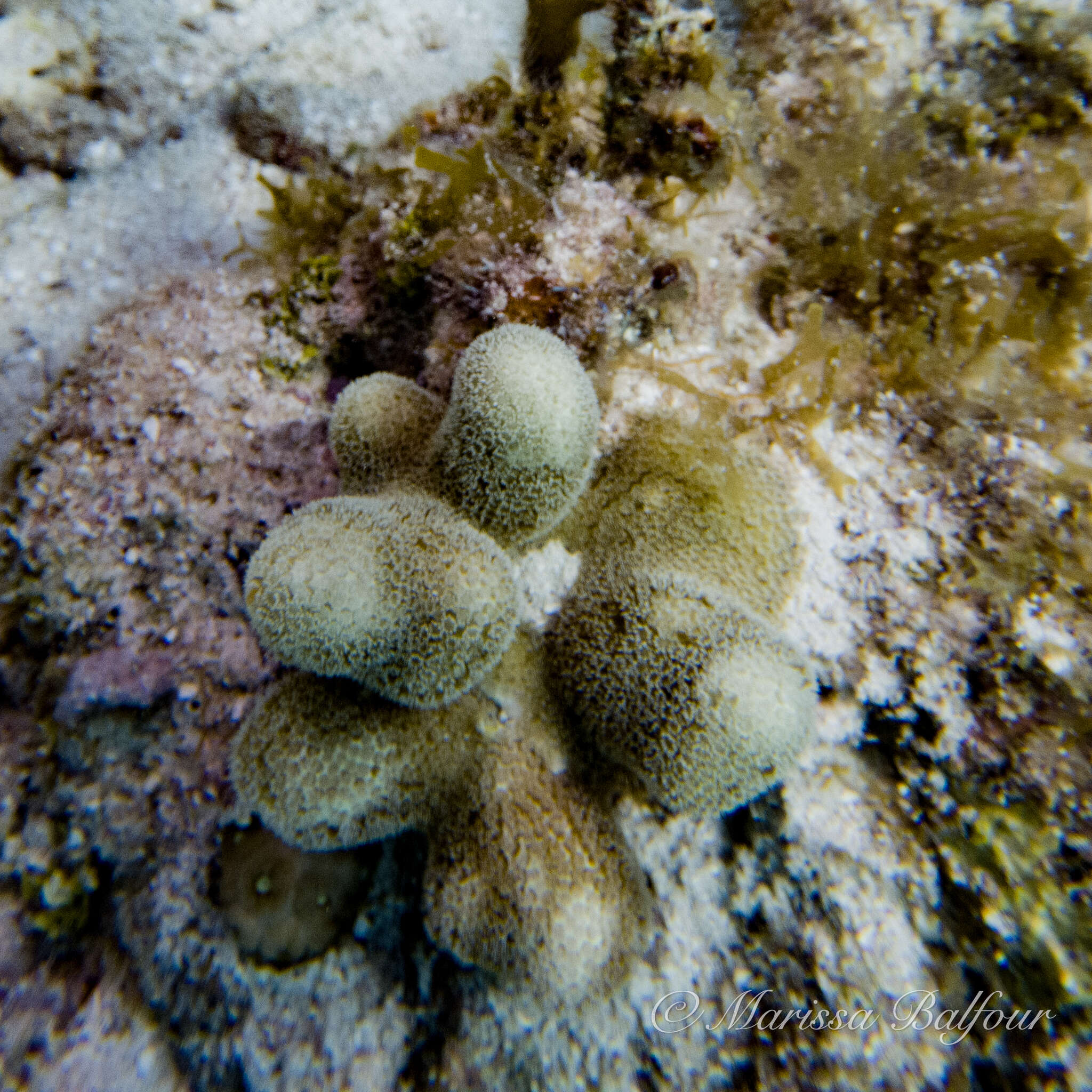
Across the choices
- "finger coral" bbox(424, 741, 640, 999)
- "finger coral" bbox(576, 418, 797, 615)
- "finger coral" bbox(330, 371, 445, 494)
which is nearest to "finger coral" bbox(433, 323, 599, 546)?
"finger coral" bbox(330, 371, 445, 494)

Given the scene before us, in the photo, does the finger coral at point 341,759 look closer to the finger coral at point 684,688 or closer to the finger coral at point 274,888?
the finger coral at point 684,688

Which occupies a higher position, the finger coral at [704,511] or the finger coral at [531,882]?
the finger coral at [704,511]

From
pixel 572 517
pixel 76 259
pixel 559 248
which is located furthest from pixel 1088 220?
pixel 76 259

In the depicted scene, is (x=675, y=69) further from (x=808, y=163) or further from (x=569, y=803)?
(x=569, y=803)

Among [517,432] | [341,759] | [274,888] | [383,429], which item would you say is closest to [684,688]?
[517,432]

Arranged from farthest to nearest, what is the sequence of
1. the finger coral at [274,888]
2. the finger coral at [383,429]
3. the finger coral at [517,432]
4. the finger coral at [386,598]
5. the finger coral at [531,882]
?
the finger coral at [274,888], the finger coral at [383,429], the finger coral at [531,882], the finger coral at [517,432], the finger coral at [386,598]

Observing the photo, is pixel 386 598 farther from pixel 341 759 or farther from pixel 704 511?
pixel 704 511

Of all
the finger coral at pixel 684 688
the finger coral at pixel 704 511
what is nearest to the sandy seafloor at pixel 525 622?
the finger coral at pixel 704 511
